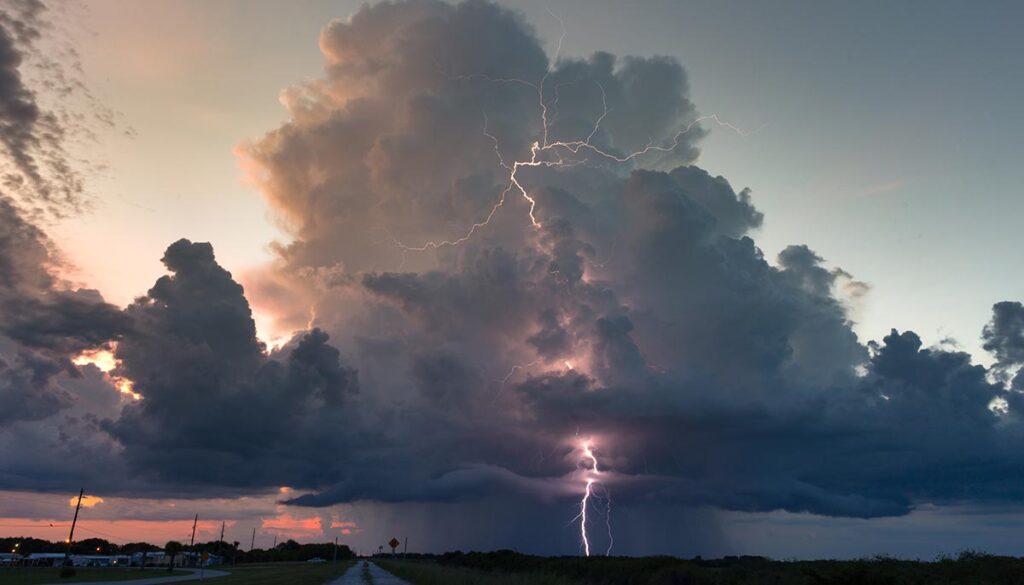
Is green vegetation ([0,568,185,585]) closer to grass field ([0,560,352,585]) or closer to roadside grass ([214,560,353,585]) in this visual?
grass field ([0,560,352,585])

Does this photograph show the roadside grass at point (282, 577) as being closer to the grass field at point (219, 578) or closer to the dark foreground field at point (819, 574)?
the grass field at point (219, 578)

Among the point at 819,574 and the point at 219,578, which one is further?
the point at 219,578

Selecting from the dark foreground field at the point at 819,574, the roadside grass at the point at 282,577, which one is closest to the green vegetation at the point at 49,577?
the roadside grass at the point at 282,577

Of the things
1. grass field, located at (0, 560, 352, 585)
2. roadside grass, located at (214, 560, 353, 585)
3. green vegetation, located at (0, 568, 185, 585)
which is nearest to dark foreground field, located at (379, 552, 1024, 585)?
roadside grass, located at (214, 560, 353, 585)

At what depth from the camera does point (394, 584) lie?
59.5 meters

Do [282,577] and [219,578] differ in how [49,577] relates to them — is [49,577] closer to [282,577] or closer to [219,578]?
[219,578]

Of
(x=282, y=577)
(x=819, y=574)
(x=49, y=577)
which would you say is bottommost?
(x=49, y=577)

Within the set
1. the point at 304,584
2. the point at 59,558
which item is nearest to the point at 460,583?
the point at 304,584

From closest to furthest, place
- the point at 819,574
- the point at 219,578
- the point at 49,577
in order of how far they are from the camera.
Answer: the point at 819,574 < the point at 49,577 < the point at 219,578

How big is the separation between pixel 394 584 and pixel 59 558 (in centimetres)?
17490

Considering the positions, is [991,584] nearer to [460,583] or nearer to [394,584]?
[460,583]

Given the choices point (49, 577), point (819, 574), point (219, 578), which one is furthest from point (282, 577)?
point (819, 574)

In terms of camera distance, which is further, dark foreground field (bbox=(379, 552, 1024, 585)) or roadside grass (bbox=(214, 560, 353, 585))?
roadside grass (bbox=(214, 560, 353, 585))

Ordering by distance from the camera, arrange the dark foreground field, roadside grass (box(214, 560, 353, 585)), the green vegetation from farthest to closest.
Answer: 1. the green vegetation
2. roadside grass (box(214, 560, 353, 585))
3. the dark foreground field
